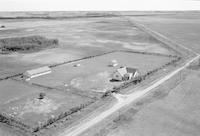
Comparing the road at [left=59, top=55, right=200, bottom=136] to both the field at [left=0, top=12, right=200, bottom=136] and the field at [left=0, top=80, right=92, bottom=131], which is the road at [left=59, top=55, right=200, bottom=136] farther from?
the field at [left=0, top=80, right=92, bottom=131]

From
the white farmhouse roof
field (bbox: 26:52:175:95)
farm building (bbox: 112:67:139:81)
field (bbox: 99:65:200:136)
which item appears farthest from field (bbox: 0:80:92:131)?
farm building (bbox: 112:67:139:81)

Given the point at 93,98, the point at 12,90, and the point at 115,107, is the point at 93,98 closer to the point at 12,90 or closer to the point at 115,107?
the point at 115,107

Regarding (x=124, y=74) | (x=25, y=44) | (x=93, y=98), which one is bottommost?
(x=93, y=98)

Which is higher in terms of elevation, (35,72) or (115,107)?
(35,72)

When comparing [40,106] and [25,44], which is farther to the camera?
[25,44]

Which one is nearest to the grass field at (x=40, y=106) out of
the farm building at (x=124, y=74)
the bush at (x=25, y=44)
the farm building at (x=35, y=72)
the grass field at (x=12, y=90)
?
the grass field at (x=12, y=90)

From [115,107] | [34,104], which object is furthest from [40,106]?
[115,107]

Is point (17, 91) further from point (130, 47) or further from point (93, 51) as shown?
point (130, 47)

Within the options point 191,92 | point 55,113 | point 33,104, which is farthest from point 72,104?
point 191,92

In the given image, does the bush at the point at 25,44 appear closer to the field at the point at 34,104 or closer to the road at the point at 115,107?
the field at the point at 34,104

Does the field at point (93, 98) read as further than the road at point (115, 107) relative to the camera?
Yes
